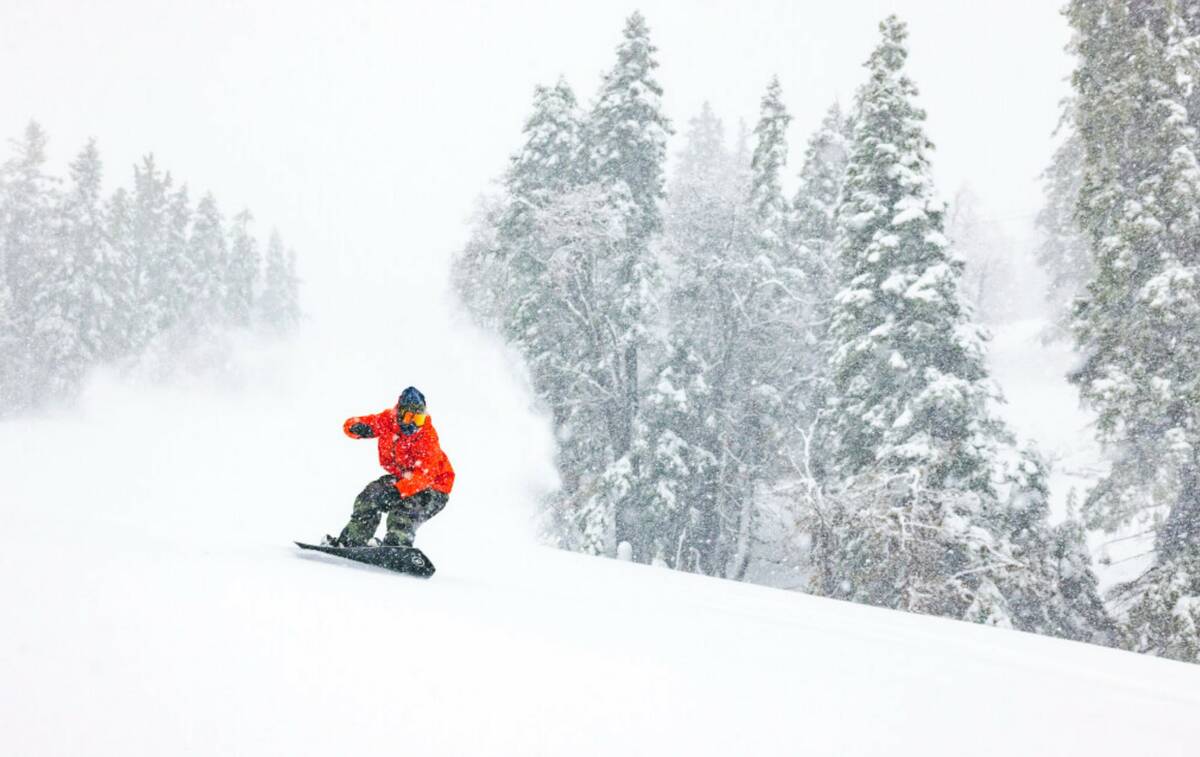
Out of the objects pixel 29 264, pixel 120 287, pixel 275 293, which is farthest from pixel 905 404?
pixel 275 293

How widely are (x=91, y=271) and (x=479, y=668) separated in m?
51.8

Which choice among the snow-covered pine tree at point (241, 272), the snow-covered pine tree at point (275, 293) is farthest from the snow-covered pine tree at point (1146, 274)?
the snow-covered pine tree at point (275, 293)

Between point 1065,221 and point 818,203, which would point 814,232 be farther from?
point 1065,221

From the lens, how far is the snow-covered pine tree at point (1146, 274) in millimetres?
15148

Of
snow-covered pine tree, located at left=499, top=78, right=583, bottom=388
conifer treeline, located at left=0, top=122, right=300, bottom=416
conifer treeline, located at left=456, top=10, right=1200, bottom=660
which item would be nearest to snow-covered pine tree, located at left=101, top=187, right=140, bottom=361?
conifer treeline, located at left=0, top=122, right=300, bottom=416

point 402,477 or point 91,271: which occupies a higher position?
point 91,271

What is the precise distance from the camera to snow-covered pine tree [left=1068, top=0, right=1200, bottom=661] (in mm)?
15148

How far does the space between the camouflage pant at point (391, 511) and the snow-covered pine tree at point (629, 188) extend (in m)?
20.2

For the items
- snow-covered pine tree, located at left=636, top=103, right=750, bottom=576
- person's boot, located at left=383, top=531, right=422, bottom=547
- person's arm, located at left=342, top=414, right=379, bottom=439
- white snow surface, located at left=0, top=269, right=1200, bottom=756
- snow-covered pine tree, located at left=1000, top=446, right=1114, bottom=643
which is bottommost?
white snow surface, located at left=0, top=269, right=1200, bottom=756

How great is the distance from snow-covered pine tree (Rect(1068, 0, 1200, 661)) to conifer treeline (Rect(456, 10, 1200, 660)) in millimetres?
1304

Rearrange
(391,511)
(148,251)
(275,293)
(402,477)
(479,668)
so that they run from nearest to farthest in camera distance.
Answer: (479,668)
(391,511)
(402,477)
(148,251)
(275,293)

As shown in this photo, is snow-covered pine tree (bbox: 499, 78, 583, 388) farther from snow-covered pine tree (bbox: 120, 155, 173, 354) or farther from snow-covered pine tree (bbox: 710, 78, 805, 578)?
snow-covered pine tree (bbox: 120, 155, 173, 354)

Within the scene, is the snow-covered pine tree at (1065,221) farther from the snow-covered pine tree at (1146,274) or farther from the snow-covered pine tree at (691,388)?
the snow-covered pine tree at (691,388)

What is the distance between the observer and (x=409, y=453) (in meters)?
8.01
